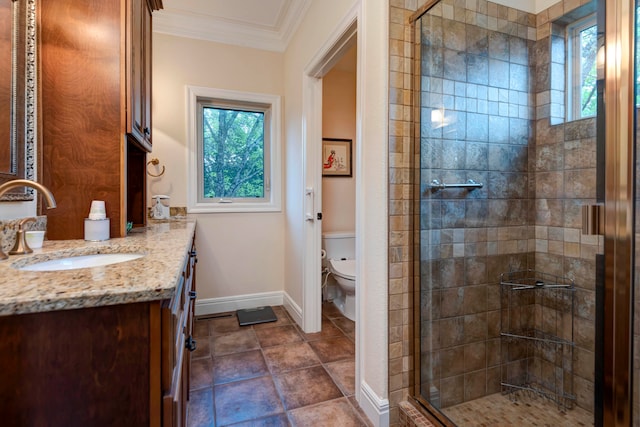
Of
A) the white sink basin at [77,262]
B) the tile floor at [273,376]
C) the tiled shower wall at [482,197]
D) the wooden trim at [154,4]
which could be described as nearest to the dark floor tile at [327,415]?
the tile floor at [273,376]

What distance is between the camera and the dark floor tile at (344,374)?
1717mm

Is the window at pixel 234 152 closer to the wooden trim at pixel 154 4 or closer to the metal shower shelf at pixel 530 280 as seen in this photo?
the wooden trim at pixel 154 4

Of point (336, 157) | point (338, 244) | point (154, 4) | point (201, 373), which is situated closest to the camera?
point (201, 373)

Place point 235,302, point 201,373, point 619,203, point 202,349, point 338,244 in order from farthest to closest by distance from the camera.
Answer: point 338,244 < point 235,302 < point 202,349 < point 201,373 < point 619,203

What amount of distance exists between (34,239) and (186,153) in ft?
5.19

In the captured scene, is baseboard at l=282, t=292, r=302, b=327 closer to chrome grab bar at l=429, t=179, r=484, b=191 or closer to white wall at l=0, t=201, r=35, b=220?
chrome grab bar at l=429, t=179, r=484, b=191

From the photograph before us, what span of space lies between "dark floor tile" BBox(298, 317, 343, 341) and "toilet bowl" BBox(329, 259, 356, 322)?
21 cm

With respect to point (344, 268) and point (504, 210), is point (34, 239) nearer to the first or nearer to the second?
point (344, 268)

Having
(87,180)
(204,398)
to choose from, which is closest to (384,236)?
(204,398)

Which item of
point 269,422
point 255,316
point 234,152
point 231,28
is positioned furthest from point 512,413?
point 231,28

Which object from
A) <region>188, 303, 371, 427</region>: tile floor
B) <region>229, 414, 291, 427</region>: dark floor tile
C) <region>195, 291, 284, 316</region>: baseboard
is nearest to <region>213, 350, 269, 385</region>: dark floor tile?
<region>188, 303, 371, 427</region>: tile floor

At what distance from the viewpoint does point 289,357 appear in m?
2.04

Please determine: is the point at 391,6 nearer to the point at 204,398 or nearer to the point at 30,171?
the point at 30,171

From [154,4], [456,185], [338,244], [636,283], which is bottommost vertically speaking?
[338,244]
